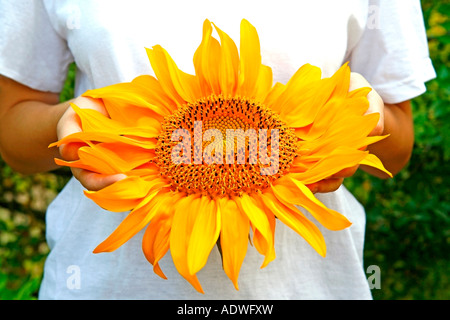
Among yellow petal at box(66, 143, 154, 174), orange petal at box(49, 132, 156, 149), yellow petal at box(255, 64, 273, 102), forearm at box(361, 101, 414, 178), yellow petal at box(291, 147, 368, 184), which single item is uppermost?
yellow petal at box(255, 64, 273, 102)

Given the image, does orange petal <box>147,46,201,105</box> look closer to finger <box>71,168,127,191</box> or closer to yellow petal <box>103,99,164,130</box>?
yellow petal <box>103,99,164,130</box>

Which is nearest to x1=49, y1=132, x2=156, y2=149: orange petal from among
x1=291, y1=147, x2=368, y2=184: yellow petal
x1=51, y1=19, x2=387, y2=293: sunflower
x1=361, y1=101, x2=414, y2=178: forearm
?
x1=51, y1=19, x2=387, y2=293: sunflower

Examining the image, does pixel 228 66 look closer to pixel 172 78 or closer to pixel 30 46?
pixel 172 78

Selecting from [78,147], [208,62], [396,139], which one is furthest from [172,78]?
[396,139]

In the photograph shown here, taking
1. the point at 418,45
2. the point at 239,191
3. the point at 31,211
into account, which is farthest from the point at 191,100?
the point at 31,211

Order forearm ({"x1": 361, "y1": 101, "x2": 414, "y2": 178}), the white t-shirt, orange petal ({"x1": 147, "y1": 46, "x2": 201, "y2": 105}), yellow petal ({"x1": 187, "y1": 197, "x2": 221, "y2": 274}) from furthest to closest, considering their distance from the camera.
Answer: forearm ({"x1": 361, "y1": 101, "x2": 414, "y2": 178}) < the white t-shirt < orange petal ({"x1": 147, "y1": 46, "x2": 201, "y2": 105}) < yellow petal ({"x1": 187, "y1": 197, "x2": 221, "y2": 274})
